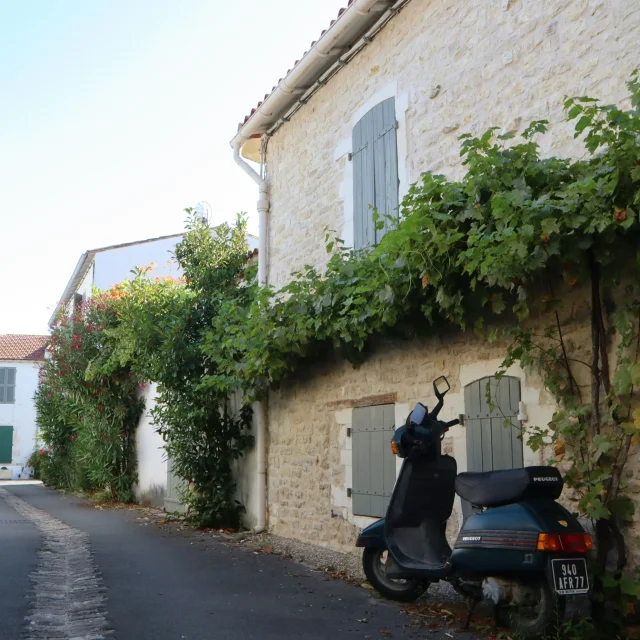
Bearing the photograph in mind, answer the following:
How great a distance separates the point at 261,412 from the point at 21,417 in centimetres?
3044

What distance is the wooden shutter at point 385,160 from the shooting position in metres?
7.94

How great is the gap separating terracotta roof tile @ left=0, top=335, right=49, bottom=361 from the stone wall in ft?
98.3

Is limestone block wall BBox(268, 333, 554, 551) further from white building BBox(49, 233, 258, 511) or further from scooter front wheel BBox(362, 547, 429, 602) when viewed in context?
white building BBox(49, 233, 258, 511)

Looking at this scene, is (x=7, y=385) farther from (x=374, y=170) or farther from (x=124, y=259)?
(x=374, y=170)

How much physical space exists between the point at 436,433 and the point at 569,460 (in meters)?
0.89

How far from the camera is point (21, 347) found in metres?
38.9

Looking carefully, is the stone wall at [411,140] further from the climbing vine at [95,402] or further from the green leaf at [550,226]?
the climbing vine at [95,402]

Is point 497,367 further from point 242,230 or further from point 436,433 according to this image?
point 242,230

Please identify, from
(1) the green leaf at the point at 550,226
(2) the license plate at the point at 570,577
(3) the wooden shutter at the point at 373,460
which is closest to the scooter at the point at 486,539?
(2) the license plate at the point at 570,577

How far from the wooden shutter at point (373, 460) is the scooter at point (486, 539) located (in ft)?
5.62

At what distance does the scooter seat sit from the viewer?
4.57 metres

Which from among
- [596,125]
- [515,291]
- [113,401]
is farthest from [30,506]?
[596,125]

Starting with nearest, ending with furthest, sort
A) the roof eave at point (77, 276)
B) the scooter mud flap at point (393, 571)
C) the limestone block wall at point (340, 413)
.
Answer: the scooter mud flap at point (393, 571), the limestone block wall at point (340, 413), the roof eave at point (77, 276)

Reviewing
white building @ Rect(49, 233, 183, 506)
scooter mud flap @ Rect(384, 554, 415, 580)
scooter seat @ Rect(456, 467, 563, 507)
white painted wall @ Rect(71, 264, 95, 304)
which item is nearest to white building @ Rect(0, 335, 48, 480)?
white building @ Rect(49, 233, 183, 506)
